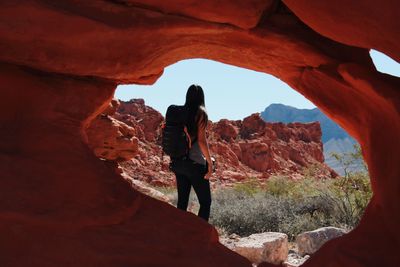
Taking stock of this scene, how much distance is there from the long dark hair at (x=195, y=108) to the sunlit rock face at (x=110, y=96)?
1.73 feet

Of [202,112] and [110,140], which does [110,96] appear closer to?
[202,112]

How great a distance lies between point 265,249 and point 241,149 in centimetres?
2503

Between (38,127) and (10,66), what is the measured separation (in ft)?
1.87

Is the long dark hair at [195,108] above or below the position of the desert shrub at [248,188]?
above

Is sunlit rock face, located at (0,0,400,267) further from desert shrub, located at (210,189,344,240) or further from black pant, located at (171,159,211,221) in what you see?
desert shrub, located at (210,189,344,240)

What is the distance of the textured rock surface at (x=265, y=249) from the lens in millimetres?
5618

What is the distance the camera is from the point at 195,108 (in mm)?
4656

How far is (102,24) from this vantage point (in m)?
3.65

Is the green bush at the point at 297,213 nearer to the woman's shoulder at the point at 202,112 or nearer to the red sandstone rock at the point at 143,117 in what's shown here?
the woman's shoulder at the point at 202,112

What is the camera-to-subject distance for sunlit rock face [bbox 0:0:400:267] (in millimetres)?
3316

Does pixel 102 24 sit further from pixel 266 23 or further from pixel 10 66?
pixel 266 23

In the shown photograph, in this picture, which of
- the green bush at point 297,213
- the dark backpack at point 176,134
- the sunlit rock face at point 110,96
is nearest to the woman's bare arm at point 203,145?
the dark backpack at point 176,134

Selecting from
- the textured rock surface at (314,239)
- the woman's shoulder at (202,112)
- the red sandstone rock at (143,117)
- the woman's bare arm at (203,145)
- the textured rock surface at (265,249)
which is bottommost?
the textured rock surface at (265,249)

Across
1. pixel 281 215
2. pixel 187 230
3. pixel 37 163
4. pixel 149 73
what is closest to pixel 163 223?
pixel 187 230
